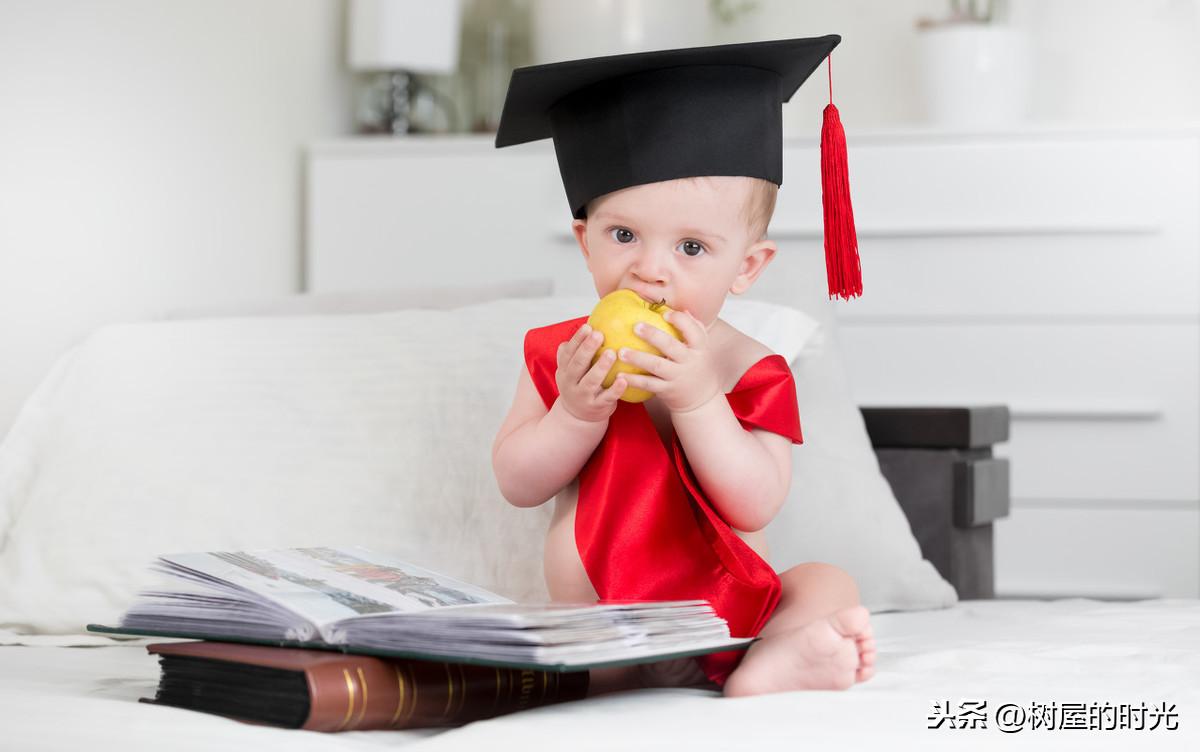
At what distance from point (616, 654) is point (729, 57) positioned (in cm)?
49

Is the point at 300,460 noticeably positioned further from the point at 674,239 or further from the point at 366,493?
the point at 674,239

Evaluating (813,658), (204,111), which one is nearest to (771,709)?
(813,658)

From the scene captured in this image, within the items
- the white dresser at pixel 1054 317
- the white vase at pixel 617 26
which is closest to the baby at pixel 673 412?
the white dresser at pixel 1054 317

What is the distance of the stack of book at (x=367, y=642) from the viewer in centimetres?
68

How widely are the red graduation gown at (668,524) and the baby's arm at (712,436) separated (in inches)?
0.7

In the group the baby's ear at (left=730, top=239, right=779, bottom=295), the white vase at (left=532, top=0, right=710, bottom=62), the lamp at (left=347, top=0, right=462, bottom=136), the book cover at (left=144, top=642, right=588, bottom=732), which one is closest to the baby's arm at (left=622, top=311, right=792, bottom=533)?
the baby's ear at (left=730, top=239, right=779, bottom=295)

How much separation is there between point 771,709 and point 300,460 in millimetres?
632

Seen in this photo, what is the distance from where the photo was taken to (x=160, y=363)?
51.3 inches

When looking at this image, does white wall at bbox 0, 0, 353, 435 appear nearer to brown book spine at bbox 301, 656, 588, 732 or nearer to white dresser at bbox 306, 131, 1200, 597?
white dresser at bbox 306, 131, 1200, 597

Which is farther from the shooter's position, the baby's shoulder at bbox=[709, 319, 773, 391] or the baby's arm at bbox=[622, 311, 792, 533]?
the baby's shoulder at bbox=[709, 319, 773, 391]

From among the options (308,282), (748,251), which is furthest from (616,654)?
(308,282)

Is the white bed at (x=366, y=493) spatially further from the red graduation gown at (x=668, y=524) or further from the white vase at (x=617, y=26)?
the white vase at (x=617, y=26)

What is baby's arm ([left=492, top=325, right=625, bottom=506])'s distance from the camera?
869 millimetres

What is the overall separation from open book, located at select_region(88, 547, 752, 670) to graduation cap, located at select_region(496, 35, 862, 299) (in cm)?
35
